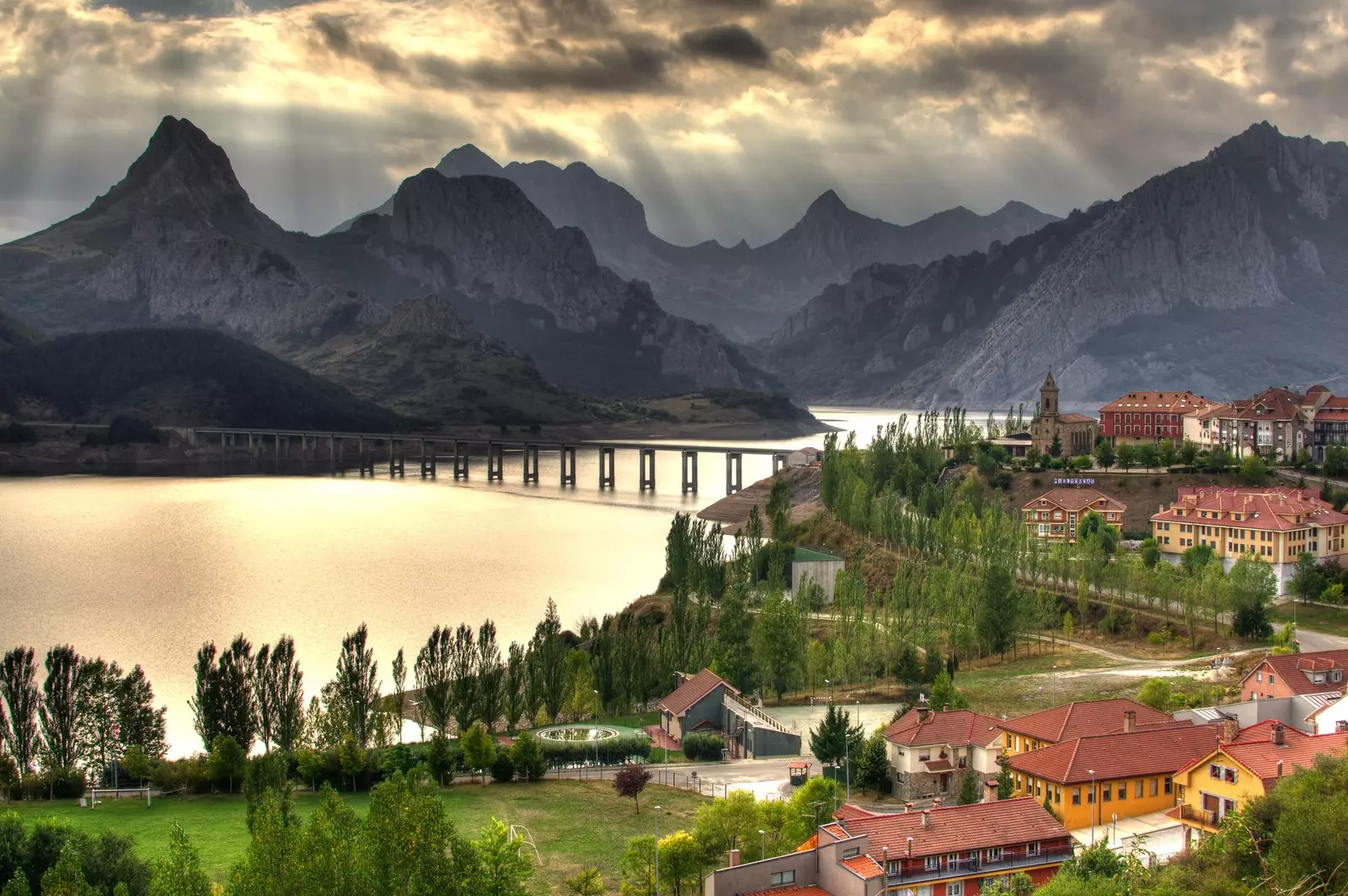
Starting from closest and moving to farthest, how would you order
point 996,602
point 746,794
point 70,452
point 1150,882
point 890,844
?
point 1150,882 → point 890,844 → point 746,794 → point 996,602 → point 70,452

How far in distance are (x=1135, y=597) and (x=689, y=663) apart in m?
22.0

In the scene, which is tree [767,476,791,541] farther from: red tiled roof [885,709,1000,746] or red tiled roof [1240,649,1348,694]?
red tiled roof [885,709,1000,746]

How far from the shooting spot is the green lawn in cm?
5419

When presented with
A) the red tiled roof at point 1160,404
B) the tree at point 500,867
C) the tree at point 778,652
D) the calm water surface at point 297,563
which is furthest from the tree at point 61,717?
the red tiled roof at point 1160,404

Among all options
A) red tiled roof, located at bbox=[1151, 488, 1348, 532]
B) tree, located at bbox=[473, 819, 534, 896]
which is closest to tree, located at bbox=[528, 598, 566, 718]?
tree, located at bbox=[473, 819, 534, 896]

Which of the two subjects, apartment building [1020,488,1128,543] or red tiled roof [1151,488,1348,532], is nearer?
red tiled roof [1151,488,1348,532]

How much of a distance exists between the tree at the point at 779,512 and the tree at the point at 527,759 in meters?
41.7

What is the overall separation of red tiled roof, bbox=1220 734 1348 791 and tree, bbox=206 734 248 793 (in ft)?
86.5

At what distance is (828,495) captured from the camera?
3506 inches

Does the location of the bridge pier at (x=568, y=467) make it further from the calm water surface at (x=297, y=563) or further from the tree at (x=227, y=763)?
the tree at (x=227, y=763)

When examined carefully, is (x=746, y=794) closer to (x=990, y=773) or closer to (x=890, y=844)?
(x=890, y=844)

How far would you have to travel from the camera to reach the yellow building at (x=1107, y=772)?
98.0 feet

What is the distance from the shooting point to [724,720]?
42.9 metres

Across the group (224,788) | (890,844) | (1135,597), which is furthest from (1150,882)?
(1135,597)
